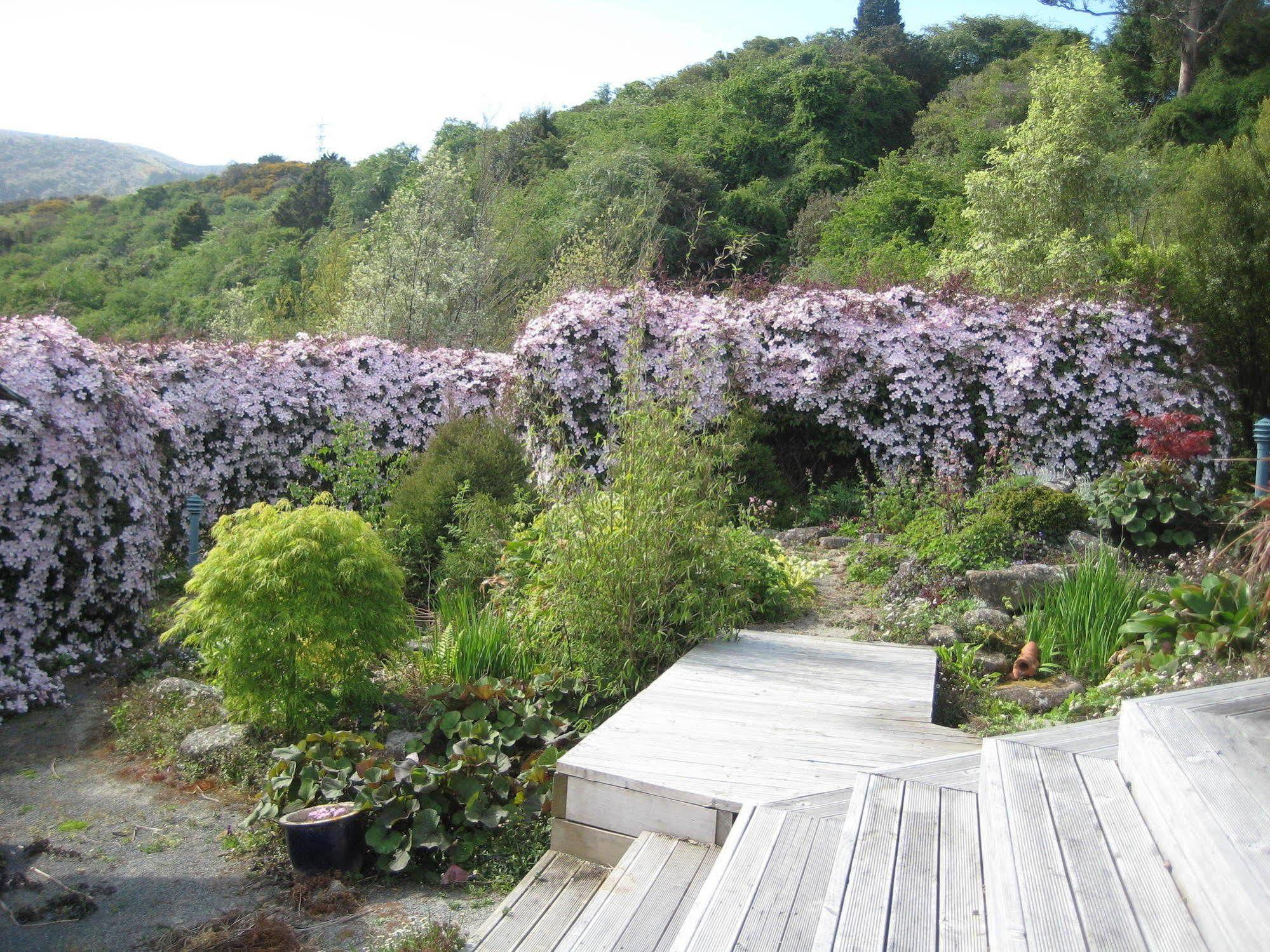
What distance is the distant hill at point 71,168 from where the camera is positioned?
48312mm

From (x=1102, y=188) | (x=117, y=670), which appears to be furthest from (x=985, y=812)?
(x=1102, y=188)

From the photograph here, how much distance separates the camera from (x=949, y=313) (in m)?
7.81

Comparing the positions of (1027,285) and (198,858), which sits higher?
(1027,285)

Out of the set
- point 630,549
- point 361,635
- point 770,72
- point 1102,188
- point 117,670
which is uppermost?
point 770,72

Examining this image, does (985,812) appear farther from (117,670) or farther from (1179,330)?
(1179,330)

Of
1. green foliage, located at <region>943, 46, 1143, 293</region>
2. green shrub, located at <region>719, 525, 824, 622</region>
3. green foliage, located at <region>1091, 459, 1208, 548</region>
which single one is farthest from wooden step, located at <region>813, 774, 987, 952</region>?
green foliage, located at <region>943, 46, 1143, 293</region>

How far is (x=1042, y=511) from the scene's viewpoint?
5.77 m

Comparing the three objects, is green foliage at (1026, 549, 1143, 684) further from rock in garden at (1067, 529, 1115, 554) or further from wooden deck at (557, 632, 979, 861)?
wooden deck at (557, 632, 979, 861)

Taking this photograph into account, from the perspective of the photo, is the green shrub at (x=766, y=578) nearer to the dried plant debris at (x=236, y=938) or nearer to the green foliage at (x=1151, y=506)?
the green foliage at (x=1151, y=506)

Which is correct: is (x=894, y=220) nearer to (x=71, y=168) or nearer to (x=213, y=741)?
(x=213, y=741)

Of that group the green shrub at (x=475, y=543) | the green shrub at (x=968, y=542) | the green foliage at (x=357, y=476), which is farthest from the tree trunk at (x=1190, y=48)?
the green shrub at (x=475, y=543)

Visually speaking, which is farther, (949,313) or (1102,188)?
(1102,188)

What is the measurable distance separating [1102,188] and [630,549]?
12.7 metres

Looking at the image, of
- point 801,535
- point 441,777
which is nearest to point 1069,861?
point 441,777
